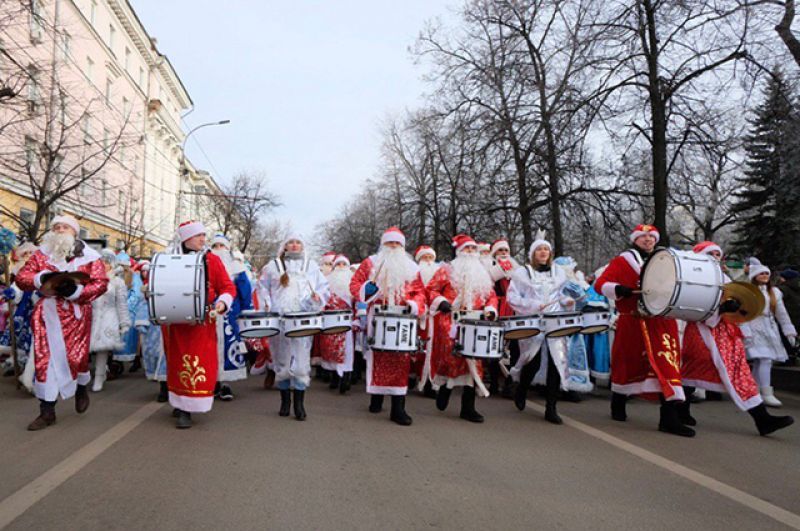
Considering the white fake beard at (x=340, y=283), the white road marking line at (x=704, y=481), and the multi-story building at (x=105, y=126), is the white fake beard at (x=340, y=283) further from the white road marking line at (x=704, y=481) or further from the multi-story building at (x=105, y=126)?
the multi-story building at (x=105, y=126)

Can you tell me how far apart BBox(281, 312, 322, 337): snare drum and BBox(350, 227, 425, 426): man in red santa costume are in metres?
0.71

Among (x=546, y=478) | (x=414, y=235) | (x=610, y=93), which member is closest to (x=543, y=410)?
(x=546, y=478)

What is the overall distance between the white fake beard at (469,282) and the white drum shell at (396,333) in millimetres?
852

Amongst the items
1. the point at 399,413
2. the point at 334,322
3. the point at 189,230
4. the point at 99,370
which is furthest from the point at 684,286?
the point at 99,370

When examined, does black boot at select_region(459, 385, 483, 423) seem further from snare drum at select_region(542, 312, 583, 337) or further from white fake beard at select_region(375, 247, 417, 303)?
white fake beard at select_region(375, 247, 417, 303)

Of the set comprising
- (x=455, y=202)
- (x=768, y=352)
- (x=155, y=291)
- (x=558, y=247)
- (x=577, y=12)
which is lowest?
(x=768, y=352)

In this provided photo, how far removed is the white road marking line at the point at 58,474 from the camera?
12.0ft

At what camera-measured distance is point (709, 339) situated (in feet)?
21.7

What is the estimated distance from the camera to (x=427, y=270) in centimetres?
966

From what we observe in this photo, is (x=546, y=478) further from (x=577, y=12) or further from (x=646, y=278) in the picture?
(x=577, y=12)

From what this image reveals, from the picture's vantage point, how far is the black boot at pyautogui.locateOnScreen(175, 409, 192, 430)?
6020 millimetres

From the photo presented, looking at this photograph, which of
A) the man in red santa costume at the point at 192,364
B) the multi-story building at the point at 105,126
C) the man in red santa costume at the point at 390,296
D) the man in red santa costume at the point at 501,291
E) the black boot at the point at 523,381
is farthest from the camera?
the multi-story building at the point at 105,126

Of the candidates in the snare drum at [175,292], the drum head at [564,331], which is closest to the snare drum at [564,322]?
the drum head at [564,331]

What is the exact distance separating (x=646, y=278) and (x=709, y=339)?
1060mm
